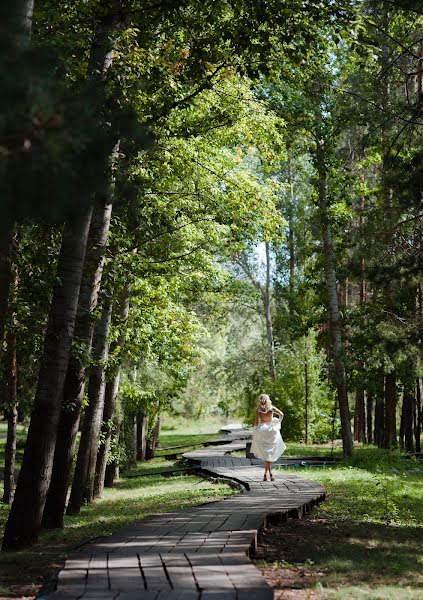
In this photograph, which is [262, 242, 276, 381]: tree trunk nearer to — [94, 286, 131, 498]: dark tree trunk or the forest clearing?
the forest clearing

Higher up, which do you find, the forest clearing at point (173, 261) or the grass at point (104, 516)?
the forest clearing at point (173, 261)

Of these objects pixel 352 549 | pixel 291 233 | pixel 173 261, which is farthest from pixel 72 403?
pixel 291 233

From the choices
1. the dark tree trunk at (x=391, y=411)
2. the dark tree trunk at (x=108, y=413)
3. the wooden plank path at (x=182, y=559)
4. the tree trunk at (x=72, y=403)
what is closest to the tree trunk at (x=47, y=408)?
the tree trunk at (x=72, y=403)

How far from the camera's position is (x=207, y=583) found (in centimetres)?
525

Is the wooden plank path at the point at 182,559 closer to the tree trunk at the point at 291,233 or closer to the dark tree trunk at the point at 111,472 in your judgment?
the dark tree trunk at the point at 111,472

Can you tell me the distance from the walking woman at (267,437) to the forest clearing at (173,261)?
67 mm

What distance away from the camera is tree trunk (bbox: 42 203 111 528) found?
10109 millimetres

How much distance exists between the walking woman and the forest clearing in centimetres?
7

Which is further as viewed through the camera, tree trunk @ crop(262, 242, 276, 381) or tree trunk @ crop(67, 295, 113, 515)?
tree trunk @ crop(262, 242, 276, 381)

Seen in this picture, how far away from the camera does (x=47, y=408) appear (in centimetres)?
866

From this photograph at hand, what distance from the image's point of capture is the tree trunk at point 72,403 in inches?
398

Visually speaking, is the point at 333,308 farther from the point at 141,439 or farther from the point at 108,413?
the point at 141,439

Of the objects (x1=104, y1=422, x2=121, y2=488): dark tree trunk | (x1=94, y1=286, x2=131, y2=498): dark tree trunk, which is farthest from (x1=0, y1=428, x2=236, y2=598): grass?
(x1=94, y1=286, x2=131, y2=498): dark tree trunk

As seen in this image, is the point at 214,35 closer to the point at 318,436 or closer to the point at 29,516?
the point at 29,516
